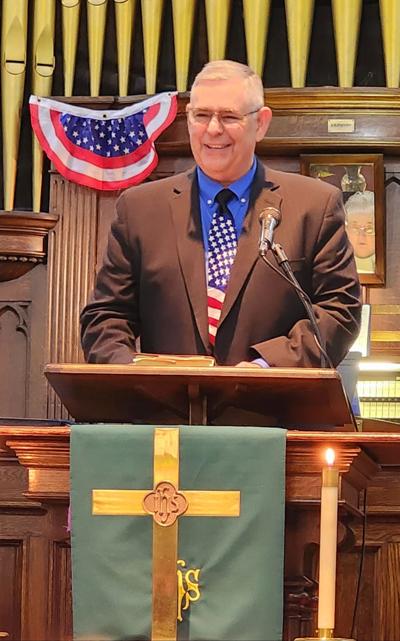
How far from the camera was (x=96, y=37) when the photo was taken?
23.6ft

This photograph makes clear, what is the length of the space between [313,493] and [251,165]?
1.15 metres

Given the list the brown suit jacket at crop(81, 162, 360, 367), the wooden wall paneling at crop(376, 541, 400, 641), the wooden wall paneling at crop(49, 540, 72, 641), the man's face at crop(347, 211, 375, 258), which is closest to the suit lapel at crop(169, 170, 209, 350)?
the brown suit jacket at crop(81, 162, 360, 367)

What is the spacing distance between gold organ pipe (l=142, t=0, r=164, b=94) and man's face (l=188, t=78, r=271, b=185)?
3.31 metres

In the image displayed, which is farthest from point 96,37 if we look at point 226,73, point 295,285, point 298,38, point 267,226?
point 295,285

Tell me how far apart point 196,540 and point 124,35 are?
4.54 meters

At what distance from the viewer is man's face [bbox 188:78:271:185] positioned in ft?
12.6

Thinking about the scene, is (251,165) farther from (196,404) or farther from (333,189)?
(196,404)

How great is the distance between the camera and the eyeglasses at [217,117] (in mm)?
3846

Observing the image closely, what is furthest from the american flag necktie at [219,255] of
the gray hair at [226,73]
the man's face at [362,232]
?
the man's face at [362,232]

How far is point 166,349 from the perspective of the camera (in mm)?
3740

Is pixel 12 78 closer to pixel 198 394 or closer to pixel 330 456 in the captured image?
pixel 198 394

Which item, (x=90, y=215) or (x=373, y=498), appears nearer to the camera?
(x=373, y=498)

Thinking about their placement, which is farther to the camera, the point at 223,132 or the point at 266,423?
the point at 223,132

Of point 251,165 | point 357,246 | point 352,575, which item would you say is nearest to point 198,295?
point 251,165
